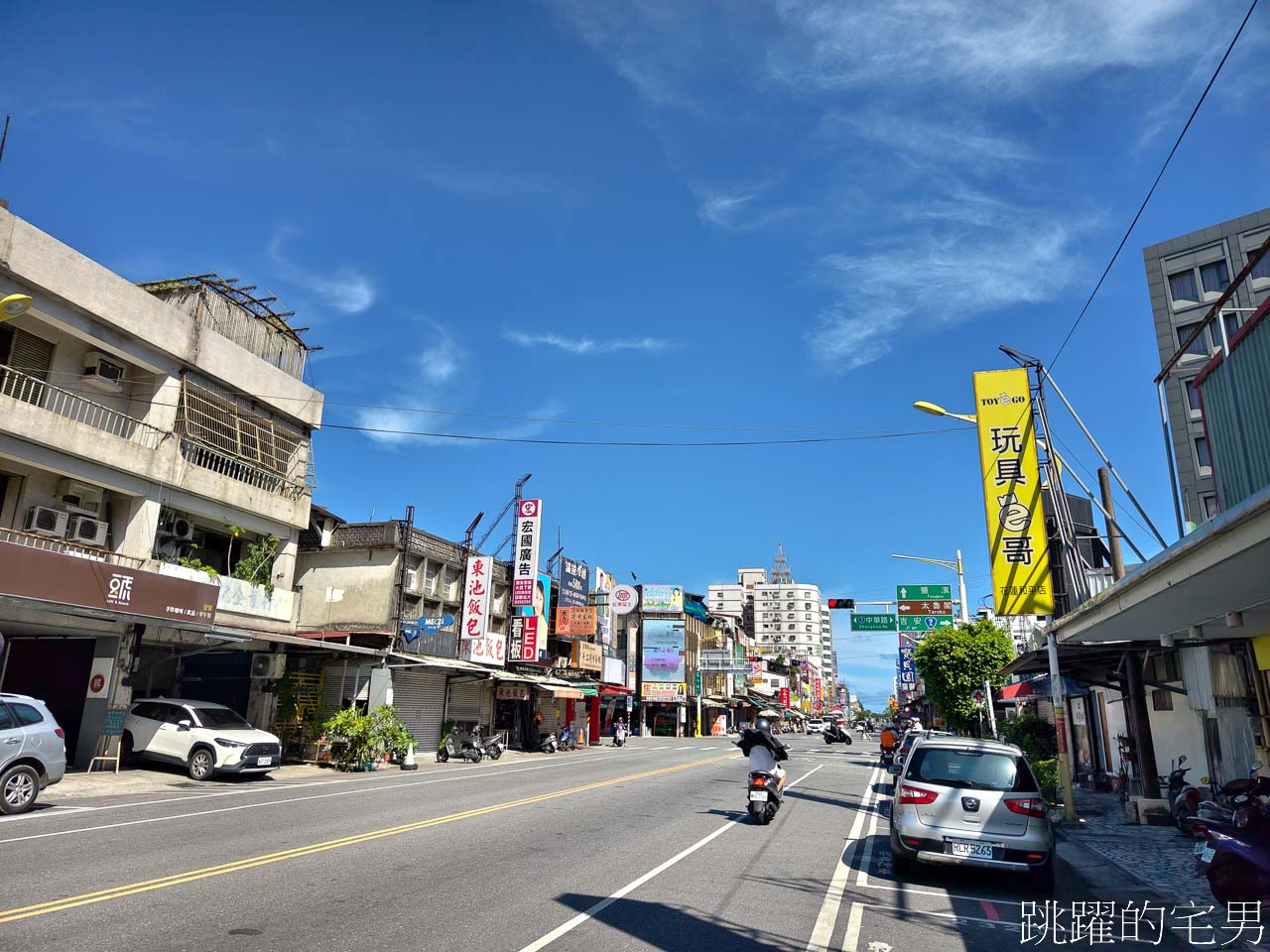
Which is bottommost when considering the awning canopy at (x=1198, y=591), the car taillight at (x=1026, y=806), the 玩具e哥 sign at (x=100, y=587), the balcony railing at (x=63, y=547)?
the car taillight at (x=1026, y=806)

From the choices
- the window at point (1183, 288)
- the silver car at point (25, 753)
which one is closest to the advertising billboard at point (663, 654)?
the window at point (1183, 288)

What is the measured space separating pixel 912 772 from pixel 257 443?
2310 centimetres

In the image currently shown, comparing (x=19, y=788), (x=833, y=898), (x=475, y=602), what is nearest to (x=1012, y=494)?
(x=833, y=898)

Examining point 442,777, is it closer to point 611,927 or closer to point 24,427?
point 24,427

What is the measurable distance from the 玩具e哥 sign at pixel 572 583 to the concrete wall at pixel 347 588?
1231 centimetres

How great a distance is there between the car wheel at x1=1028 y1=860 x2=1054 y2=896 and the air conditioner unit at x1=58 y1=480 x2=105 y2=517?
70.4 ft

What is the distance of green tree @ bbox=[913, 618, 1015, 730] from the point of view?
31922 millimetres

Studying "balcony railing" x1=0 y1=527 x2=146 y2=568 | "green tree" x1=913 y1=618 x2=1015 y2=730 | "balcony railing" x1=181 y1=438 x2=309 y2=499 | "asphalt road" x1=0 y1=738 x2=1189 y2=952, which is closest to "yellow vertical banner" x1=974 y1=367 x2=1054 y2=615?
"asphalt road" x1=0 y1=738 x2=1189 y2=952

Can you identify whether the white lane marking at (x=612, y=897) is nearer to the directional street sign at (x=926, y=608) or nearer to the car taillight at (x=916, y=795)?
the car taillight at (x=916, y=795)

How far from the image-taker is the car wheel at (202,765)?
18.8 meters

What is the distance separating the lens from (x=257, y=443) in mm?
26500

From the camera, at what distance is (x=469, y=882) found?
833 cm

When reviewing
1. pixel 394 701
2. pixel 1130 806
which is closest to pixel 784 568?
pixel 394 701

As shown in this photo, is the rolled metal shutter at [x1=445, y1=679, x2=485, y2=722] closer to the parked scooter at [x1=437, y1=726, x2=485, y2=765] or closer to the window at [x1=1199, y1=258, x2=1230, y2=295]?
the parked scooter at [x1=437, y1=726, x2=485, y2=765]
